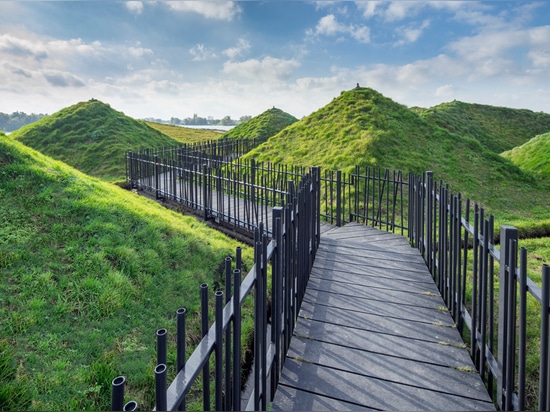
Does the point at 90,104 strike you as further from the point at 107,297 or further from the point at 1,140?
the point at 107,297

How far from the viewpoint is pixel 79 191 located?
773cm

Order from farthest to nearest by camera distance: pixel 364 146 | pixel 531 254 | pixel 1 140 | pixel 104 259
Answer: pixel 364 146 → pixel 1 140 → pixel 531 254 → pixel 104 259

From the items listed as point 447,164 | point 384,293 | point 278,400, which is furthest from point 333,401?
point 447,164

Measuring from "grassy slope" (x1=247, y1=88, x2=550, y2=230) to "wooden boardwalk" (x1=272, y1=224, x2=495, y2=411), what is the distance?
27.1 ft

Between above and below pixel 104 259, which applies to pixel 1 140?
above

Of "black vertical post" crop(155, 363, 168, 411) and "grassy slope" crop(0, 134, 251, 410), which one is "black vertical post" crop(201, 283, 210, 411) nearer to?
"black vertical post" crop(155, 363, 168, 411)

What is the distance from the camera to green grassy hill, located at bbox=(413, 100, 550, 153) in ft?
90.1

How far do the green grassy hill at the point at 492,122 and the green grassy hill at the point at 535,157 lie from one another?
4.52 meters

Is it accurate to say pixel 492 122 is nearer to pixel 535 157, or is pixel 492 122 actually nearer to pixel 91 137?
pixel 535 157

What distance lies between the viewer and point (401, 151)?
53.1ft

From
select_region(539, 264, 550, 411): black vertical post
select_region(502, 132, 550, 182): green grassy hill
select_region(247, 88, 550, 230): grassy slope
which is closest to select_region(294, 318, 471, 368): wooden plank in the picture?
select_region(539, 264, 550, 411): black vertical post

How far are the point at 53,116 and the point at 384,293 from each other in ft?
110

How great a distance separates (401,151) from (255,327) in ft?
49.9

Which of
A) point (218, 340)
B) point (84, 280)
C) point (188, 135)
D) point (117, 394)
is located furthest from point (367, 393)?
point (188, 135)
